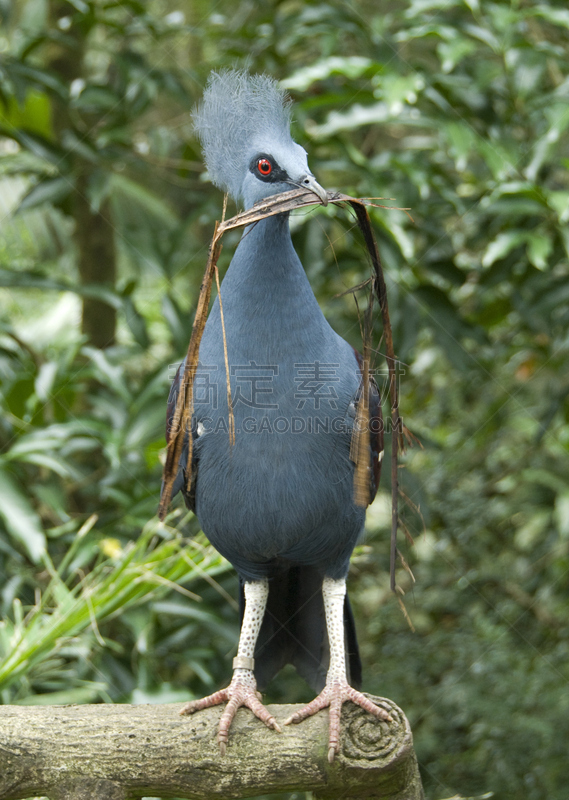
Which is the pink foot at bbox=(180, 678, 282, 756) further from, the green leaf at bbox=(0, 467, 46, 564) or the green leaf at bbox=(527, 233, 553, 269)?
the green leaf at bbox=(527, 233, 553, 269)

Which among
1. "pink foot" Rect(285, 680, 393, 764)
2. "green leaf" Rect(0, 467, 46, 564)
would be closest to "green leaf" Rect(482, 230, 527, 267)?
"pink foot" Rect(285, 680, 393, 764)

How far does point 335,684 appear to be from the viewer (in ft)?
5.64

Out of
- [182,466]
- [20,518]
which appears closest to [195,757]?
[182,466]

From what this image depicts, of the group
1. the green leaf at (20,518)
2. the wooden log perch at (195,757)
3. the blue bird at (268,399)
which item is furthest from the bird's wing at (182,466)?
the green leaf at (20,518)

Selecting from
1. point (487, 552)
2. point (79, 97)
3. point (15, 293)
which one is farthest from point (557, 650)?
point (15, 293)

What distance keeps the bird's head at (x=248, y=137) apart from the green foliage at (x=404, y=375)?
75 centimetres

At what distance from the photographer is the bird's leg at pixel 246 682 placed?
5.55 ft

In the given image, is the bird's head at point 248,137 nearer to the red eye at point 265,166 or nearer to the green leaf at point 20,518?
the red eye at point 265,166

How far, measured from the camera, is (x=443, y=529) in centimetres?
398

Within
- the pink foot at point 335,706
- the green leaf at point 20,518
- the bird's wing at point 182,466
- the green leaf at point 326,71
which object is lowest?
the green leaf at point 20,518

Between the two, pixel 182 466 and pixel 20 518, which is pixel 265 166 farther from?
pixel 20 518

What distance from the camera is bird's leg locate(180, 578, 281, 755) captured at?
5.55 ft

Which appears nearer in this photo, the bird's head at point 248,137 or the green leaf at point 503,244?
the bird's head at point 248,137

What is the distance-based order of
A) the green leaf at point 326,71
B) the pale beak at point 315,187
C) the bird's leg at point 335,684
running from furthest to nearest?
the green leaf at point 326,71 < the bird's leg at point 335,684 < the pale beak at point 315,187
